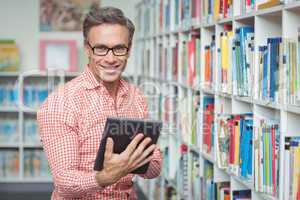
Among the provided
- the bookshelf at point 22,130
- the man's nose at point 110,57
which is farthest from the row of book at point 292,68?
the bookshelf at point 22,130

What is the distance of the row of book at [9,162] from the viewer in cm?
616

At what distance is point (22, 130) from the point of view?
6.15 metres

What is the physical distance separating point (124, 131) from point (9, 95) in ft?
15.0

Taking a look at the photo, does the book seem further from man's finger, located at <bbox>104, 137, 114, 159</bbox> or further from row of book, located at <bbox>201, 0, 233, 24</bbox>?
man's finger, located at <bbox>104, 137, 114, 159</bbox>

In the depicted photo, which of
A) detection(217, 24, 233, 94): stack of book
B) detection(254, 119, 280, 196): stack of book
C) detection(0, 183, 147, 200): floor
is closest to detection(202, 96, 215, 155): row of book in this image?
detection(217, 24, 233, 94): stack of book

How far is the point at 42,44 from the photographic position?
20.1ft

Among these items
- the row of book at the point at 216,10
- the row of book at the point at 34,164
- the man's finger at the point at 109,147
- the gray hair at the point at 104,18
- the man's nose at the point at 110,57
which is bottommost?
the row of book at the point at 34,164

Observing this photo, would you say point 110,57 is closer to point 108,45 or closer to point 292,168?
point 108,45

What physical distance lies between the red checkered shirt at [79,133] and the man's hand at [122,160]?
0.05 m

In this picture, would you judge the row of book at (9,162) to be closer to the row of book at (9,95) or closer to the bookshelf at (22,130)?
the bookshelf at (22,130)

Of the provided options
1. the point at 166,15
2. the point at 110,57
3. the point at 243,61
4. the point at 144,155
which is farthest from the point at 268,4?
the point at 166,15

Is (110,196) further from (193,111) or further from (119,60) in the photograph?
(193,111)

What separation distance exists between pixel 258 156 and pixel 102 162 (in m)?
0.82

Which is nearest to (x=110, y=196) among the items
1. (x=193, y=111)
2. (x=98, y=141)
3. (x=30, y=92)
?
(x=98, y=141)
